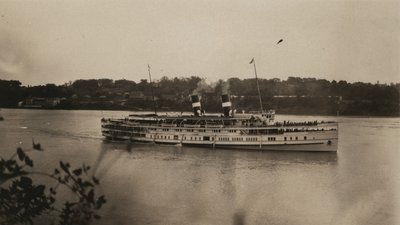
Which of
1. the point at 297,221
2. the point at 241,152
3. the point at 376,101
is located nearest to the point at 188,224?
the point at 297,221

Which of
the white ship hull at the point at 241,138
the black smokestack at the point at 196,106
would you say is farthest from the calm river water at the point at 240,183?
the black smokestack at the point at 196,106

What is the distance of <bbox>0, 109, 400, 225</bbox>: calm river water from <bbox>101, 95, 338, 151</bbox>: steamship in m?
0.58

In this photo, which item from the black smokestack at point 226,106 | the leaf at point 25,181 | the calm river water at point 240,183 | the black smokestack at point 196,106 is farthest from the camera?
the black smokestack at point 196,106

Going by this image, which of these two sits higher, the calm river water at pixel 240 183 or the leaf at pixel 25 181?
the leaf at pixel 25 181

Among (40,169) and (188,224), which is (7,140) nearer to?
(40,169)

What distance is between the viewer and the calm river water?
30.7ft

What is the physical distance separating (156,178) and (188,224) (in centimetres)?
462

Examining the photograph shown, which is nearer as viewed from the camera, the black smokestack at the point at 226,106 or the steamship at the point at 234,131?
the steamship at the point at 234,131

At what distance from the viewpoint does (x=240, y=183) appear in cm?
1273

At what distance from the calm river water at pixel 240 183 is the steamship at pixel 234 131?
0.58 metres

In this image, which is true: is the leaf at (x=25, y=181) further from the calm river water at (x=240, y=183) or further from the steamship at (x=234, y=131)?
the steamship at (x=234, y=131)

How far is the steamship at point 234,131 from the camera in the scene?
727 inches

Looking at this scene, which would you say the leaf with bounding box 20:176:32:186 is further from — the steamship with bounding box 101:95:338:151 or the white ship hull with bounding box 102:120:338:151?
the steamship with bounding box 101:95:338:151

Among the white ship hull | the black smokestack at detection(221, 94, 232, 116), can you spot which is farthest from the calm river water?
the black smokestack at detection(221, 94, 232, 116)
